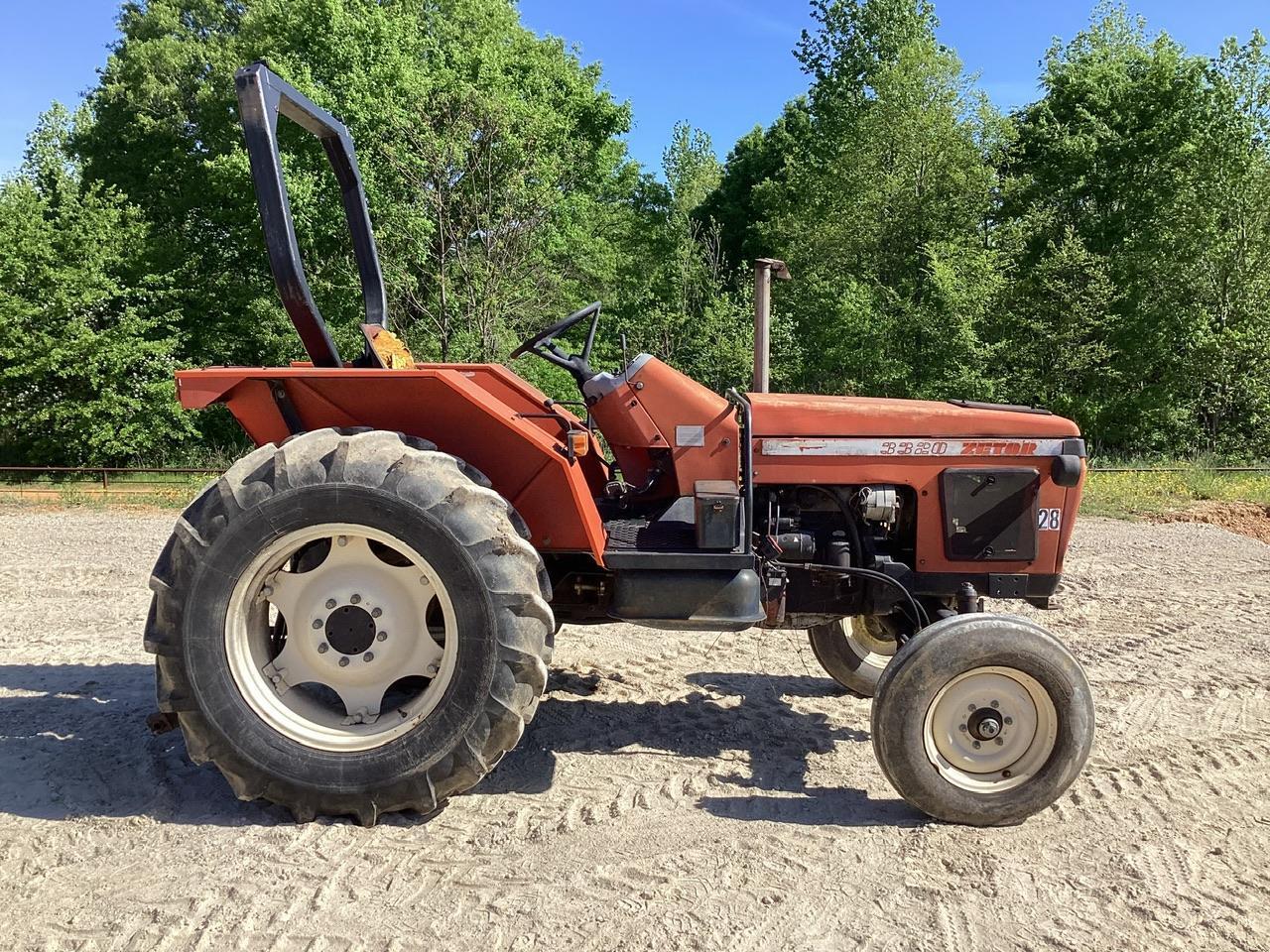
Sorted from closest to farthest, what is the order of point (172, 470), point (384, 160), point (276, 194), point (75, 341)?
point (276, 194)
point (172, 470)
point (384, 160)
point (75, 341)

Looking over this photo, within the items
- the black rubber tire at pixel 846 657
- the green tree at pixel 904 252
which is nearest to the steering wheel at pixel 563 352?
the black rubber tire at pixel 846 657

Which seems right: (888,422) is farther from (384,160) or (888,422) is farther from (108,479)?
(108,479)

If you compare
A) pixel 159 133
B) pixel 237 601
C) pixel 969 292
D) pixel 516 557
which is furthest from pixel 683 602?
pixel 159 133

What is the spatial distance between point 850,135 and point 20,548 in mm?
20576

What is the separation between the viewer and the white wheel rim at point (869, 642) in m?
4.25

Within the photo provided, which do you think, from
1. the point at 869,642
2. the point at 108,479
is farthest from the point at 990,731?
the point at 108,479

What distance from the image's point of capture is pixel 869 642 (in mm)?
4293

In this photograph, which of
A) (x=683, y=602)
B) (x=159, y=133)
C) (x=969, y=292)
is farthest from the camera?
(x=159, y=133)

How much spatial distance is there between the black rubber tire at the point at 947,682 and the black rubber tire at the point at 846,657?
1300mm

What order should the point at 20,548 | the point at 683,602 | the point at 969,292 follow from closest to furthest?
the point at 683,602
the point at 20,548
the point at 969,292

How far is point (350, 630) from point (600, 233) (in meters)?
23.3

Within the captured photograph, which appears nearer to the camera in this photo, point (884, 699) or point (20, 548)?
point (884, 699)

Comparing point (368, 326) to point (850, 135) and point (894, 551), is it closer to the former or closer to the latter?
point (894, 551)

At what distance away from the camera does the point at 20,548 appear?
27.0 ft
